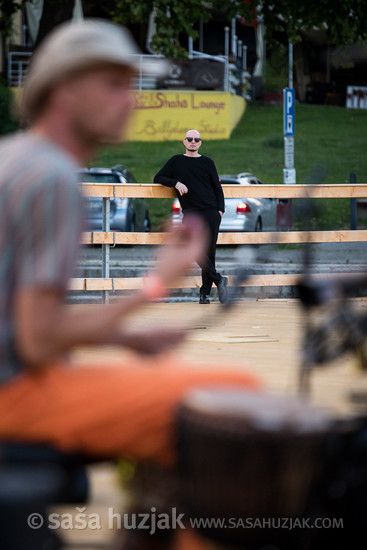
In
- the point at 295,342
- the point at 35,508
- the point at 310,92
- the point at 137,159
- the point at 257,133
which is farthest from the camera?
the point at 310,92

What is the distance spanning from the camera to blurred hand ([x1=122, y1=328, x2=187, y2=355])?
2375 mm

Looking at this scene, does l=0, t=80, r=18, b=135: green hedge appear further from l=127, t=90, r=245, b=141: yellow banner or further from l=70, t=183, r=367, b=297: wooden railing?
l=70, t=183, r=367, b=297: wooden railing

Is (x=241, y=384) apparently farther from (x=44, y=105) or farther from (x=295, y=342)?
(x=295, y=342)

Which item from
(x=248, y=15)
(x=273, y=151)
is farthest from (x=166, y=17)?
(x=273, y=151)

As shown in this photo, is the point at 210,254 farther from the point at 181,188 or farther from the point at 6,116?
the point at 6,116

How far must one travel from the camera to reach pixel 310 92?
159 feet

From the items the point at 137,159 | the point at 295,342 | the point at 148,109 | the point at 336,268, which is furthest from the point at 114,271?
the point at 148,109

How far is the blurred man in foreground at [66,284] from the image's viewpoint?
2.10 meters

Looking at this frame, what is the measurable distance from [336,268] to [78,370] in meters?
10.9

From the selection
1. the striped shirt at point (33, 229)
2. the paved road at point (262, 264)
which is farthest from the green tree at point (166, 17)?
the striped shirt at point (33, 229)

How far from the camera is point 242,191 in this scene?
11156 mm

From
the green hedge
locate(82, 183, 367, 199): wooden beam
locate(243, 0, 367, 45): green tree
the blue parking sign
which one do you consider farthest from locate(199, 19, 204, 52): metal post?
locate(82, 183, 367, 199): wooden beam

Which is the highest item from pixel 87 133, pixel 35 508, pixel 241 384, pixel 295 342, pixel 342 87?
pixel 342 87

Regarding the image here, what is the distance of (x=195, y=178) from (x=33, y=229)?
8.83 metres
